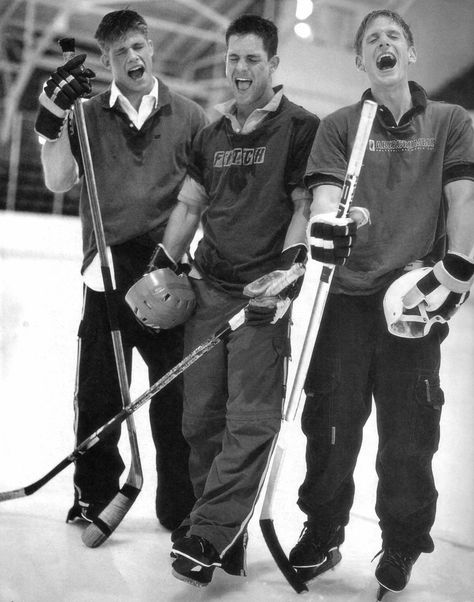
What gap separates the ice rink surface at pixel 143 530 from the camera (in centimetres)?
183

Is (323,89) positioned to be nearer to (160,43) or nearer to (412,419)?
(160,43)

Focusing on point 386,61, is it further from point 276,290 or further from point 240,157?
point 276,290

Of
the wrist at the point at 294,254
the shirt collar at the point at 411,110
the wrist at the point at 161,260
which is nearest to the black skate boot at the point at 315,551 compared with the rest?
the wrist at the point at 294,254

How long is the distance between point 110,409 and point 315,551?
2.44 feet

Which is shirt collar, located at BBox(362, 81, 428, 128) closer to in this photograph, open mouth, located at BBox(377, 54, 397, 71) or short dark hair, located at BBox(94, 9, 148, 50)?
open mouth, located at BBox(377, 54, 397, 71)

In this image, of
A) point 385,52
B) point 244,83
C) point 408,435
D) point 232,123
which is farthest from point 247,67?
point 408,435

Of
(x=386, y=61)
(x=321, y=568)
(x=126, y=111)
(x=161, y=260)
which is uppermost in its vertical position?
(x=386, y=61)

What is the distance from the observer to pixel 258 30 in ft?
6.52

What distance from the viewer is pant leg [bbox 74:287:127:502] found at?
7.47ft

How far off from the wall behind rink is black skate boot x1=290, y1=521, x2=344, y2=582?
1.36 feet

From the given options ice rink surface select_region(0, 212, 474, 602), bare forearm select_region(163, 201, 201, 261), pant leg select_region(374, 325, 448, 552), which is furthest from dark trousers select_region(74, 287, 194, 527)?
pant leg select_region(374, 325, 448, 552)

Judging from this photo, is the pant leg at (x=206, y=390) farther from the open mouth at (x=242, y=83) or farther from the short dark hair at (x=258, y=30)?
the short dark hair at (x=258, y=30)

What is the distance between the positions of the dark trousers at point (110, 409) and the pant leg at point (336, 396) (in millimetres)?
464

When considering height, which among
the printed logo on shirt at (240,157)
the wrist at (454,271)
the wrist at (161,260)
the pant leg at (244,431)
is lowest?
the pant leg at (244,431)
